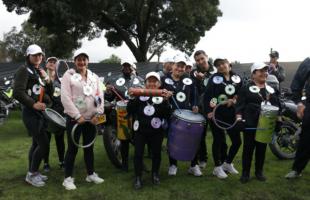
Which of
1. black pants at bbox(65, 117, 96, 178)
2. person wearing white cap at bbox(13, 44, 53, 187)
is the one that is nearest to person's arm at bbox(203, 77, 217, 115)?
black pants at bbox(65, 117, 96, 178)

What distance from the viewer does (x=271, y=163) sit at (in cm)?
606

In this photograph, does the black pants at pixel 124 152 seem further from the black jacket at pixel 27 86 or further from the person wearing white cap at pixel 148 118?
the black jacket at pixel 27 86

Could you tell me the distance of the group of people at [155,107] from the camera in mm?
4695

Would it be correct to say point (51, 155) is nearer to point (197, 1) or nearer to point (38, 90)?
point (38, 90)

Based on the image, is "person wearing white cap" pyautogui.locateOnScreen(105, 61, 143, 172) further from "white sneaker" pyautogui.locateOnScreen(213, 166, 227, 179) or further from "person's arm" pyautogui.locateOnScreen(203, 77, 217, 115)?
"white sneaker" pyautogui.locateOnScreen(213, 166, 227, 179)

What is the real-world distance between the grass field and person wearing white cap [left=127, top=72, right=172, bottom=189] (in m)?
0.33

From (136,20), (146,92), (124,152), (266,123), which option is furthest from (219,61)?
(136,20)

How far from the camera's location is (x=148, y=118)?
480 centimetres

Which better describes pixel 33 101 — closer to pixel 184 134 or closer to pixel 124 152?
pixel 124 152

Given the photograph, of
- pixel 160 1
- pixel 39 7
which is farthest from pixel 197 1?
pixel 39 7

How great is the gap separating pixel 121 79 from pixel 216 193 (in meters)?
2.19

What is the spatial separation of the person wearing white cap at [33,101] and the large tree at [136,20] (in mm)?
13681

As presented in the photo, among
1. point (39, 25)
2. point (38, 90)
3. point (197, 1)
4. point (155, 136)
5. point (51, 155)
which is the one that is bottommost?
point (51, 155)

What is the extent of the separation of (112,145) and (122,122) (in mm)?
428
